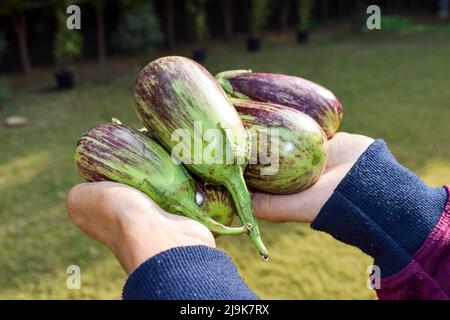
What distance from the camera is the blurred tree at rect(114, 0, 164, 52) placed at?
45.4 ft

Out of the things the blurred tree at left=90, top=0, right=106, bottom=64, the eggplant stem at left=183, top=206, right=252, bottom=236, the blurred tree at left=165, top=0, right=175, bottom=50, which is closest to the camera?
the eggplant stem at left=183, top=206, right=252, bottom=236

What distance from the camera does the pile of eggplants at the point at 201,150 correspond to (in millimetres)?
2420

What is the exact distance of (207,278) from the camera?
1890mm

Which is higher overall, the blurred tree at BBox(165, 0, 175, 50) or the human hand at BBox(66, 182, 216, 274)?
the blurred tree at BBox(165, 0, 175, 50)

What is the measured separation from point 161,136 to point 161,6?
45.4ft

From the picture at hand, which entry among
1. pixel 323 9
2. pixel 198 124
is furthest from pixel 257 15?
pixel 198 124

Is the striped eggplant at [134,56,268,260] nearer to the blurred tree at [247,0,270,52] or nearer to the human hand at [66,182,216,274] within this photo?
the human hand at [66,182,216,274]

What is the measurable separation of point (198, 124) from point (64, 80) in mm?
9667

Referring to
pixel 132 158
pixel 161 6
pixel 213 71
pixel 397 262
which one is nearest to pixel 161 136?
pixel 132 158

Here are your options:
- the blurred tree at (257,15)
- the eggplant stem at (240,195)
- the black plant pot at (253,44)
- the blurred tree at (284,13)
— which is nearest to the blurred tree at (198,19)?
the black plant pot at (253,44)

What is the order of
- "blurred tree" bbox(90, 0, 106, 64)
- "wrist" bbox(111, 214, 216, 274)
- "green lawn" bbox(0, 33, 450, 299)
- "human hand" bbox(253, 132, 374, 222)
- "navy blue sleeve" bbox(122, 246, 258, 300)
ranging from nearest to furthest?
"navy blue sleeve" bbox(122, 246, 258, 300)
"wrist" bbox(111, 214, 216, 274)
"human hand" bbox(253, 132, 374, 222)
"green lawn" bbox(0, 33, 450, 299)
"blurred tree" bbox(90, 0, 106, 64)

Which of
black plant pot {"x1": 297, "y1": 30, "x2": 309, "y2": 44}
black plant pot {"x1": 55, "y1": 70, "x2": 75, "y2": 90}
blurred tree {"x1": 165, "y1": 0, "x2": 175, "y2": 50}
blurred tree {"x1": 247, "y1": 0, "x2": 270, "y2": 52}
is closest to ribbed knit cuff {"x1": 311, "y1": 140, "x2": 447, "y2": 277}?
black plant pot {"x1": 55, "y1": 70, "x2": 75, "y2": 90}

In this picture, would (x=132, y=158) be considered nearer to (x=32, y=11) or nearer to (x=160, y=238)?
(x=160, y=238)

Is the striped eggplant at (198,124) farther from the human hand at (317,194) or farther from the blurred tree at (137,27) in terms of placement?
the blurred tree at (137,27)
